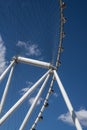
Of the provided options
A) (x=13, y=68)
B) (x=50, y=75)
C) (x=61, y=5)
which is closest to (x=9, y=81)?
(x=13, y=68)

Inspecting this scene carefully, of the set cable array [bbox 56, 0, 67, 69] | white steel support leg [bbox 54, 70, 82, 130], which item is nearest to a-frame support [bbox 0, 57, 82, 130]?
white steel support leg [bbox 54, 70, 82, 130]

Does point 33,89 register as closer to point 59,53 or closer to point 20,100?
point 20,100

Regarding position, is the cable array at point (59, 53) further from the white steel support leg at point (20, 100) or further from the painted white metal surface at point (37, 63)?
the white steel support leg at point (20, 100)

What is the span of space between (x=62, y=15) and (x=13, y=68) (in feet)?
28.0

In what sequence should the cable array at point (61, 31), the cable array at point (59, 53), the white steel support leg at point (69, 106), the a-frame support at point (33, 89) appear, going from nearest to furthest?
the white steel support leg at point (69, 106)
the a-frame support at point (33, 89)
the cable array at point (61, 31)
the cable array at point (59, 53)

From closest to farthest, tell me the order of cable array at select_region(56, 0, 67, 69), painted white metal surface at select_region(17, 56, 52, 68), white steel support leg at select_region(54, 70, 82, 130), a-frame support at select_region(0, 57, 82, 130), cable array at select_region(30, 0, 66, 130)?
1. white steel support leg at select_region(54, 70, 82, 130)
2. a-frame support at select_region(0, 57, 82, 130)
3. cable array at select_region(56, 0, 67, 69)
4. cable array at select_region(30, 0, 66, 130)
5. painted white metal surface at select_region(17, 56, 52, 68)

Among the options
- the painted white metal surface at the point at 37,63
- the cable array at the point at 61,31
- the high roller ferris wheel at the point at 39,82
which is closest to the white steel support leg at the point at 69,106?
Result: the high roller ferris wheel at the point at 39,82

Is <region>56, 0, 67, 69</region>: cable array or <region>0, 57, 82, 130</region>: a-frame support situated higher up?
<region>56, 0, 67, 69</region>: cable array

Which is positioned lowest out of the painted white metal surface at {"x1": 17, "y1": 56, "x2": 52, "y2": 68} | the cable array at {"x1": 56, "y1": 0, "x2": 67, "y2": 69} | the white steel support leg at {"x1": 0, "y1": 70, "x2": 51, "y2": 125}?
the white steel support leg at {"x1": 0, "y1": 70, "x2": 51, "y2": 125}

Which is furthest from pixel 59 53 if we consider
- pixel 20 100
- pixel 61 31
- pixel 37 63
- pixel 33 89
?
pixel 20 100

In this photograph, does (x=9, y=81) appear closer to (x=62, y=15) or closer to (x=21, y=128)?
(x=21, y=128)

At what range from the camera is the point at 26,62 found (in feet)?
150

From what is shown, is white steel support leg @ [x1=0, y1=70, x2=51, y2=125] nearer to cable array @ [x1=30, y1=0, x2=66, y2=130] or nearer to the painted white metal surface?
the painted white metal surface

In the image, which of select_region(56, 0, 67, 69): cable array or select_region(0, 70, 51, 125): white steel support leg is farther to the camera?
select_region(56, 0, 67, 69): cable array
